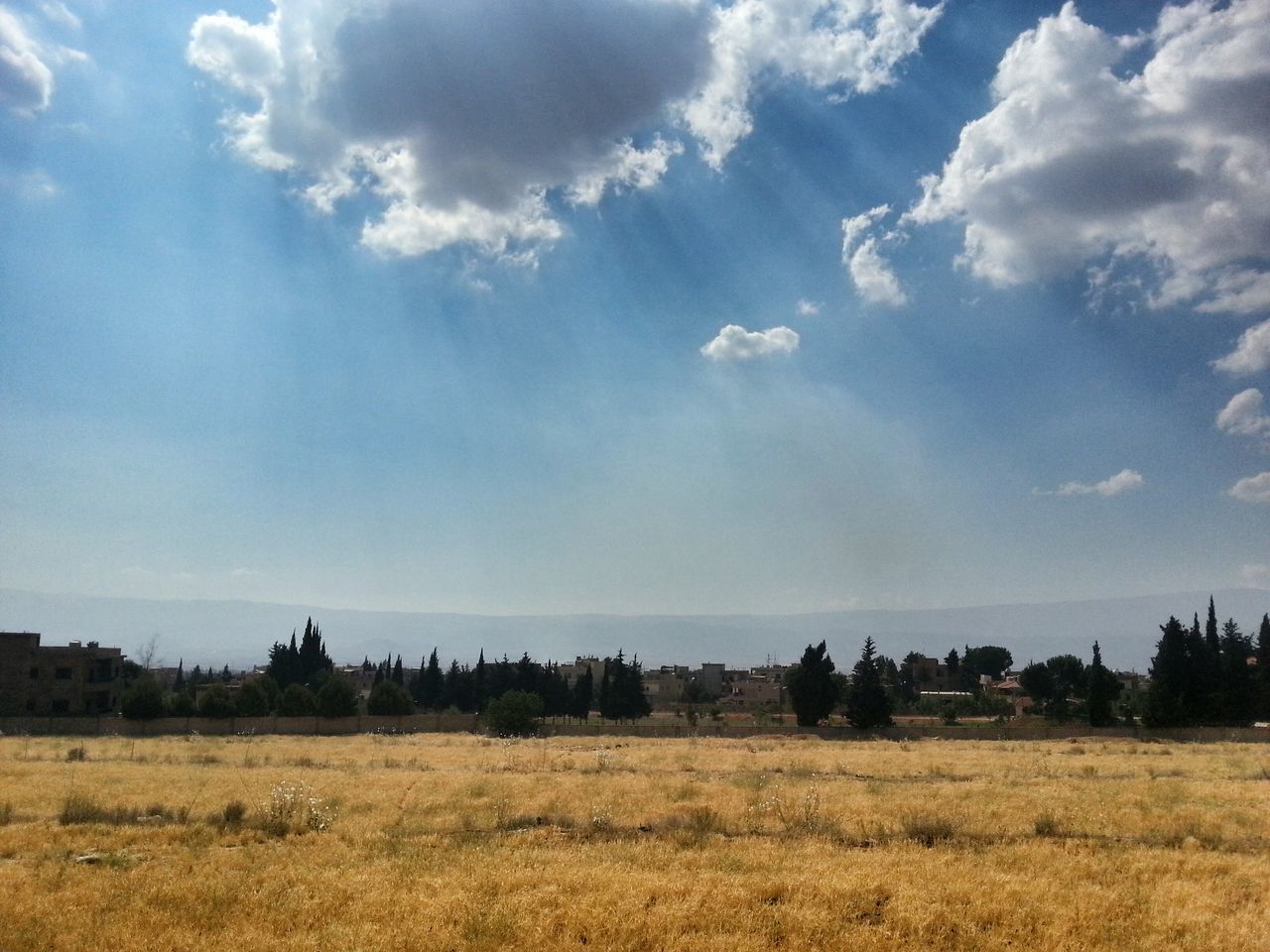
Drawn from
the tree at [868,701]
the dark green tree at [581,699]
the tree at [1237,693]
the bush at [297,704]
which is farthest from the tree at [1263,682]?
the bush at [297,704]

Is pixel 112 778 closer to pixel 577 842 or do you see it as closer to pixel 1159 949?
pixel 577 842

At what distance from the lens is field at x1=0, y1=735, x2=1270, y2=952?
11703mm

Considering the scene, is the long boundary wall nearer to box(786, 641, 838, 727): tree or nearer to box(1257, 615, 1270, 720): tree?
box(786, 641, 838, 727): tree

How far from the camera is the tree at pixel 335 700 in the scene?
76.1 metres

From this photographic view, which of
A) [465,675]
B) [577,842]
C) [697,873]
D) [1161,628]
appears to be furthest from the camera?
[465,675]

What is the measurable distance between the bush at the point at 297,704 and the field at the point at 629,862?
49381 mm

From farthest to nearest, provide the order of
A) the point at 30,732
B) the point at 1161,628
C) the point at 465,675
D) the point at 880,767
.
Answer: the point at 465,675, the point at 1161,628, the point at 30,732, the point at 880,767

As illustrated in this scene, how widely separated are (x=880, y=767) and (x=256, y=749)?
29.4m

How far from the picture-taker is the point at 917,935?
463 inches

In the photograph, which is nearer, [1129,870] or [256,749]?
[1129,870]

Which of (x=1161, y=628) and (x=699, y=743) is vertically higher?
(x=1161, y=628)

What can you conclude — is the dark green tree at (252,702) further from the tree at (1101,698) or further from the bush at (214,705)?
the tree at (1101,698)

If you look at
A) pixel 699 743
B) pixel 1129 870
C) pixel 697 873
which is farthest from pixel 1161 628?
pixel 697 873

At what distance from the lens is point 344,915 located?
12117mm
